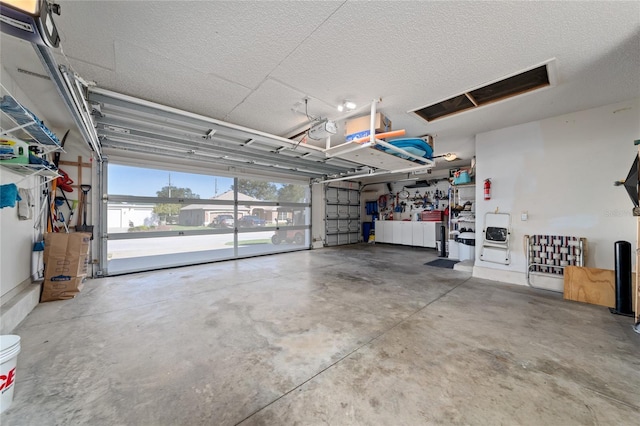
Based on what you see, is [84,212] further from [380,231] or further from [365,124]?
[380,231]

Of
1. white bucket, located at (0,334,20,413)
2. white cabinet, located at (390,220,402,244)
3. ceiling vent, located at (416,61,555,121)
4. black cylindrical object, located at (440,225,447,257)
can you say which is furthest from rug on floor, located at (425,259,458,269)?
white bucket, located at (0,334,20,413)

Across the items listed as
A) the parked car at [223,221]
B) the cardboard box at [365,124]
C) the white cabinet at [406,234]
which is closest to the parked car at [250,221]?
the parked car at [223,221]

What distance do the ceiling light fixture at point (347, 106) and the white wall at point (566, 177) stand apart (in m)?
2.75

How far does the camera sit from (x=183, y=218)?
5.19 m

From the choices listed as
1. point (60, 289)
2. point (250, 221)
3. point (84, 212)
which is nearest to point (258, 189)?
point (250, 221)

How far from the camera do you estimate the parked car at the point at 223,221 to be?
5621 millimetres

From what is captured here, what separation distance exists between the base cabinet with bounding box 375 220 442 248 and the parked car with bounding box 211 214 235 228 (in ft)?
18.4

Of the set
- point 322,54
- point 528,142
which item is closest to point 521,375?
point 322,54

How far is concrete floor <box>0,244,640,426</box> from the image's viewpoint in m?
1.32

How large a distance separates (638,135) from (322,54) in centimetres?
413

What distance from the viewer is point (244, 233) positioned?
19.9 feet

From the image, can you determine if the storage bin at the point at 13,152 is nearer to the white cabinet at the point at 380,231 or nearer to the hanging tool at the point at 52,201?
the hanging tool at the point at 52,201

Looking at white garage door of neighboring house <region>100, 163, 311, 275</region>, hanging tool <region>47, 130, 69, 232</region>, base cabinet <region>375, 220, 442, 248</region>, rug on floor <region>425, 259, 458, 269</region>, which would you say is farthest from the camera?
base cabinet <region>375, 220, 442, 248</region>

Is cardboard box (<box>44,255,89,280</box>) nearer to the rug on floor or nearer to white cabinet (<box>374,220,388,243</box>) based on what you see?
the rug on floor
